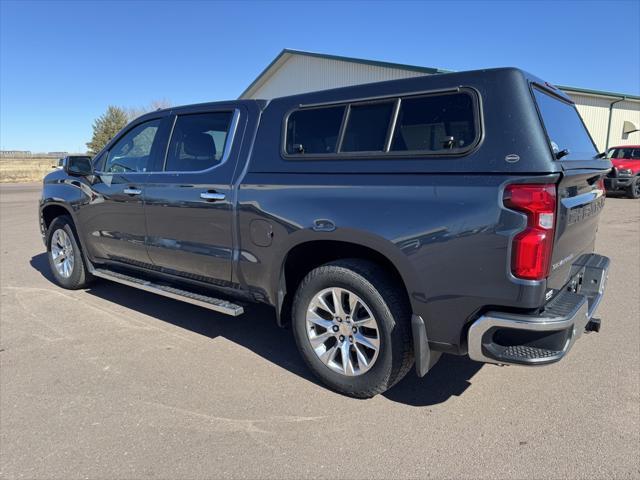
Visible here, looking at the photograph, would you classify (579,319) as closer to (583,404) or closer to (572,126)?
(583,404)

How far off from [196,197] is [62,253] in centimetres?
289

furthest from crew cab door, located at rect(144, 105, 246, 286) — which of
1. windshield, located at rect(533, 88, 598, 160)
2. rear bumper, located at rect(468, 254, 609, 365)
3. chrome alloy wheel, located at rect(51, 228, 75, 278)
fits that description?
windshield, located at rect(533, 88, 598, 160)

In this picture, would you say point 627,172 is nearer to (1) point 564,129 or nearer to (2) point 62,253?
(1) point 564,129

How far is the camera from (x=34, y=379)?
3.40 meters

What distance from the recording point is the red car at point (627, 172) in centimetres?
1684

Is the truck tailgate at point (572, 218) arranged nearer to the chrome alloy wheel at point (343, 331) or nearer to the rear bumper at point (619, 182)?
the chrome alloy wheel at point (343, 331)

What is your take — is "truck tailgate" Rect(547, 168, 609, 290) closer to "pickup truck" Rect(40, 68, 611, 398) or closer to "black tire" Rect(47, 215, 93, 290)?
"pickup truck" Rect(40, 68, 611, 398)

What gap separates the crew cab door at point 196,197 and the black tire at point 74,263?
1548 mm

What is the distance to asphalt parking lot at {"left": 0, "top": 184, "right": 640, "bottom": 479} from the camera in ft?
8.06

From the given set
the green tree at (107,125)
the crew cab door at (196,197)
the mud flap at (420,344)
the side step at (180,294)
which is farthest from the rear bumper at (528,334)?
the green tree at (107,125)

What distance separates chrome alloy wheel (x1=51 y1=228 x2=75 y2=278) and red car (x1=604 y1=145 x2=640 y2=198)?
17733mm

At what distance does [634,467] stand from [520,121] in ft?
6.23

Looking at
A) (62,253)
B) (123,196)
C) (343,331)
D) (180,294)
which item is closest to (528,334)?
(343,331)

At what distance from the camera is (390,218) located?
272 centimetres
